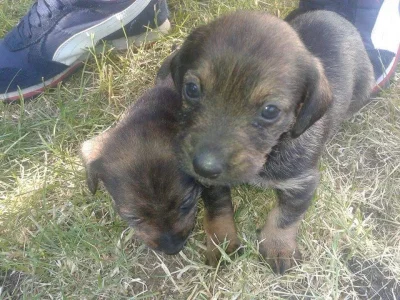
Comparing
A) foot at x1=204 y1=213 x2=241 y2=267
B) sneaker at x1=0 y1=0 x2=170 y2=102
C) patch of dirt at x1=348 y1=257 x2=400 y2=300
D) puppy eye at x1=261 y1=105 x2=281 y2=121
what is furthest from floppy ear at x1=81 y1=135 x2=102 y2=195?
patch of dirt at x1=348 y1=257 x2=400 y2=300

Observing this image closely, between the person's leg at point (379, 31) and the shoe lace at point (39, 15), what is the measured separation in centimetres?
197

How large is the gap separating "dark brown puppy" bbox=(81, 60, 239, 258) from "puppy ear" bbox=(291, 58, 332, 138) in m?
0.65

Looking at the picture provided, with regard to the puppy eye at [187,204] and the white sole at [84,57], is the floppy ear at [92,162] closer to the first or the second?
the puppy eye at [187,204]

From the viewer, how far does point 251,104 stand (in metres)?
2.36

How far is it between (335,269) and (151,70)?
2.14 meters

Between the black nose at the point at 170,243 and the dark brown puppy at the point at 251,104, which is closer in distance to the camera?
the dark brown puppy at the point at 251,104

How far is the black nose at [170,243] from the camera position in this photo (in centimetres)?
272

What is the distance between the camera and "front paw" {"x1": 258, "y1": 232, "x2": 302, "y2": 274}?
3.06 m

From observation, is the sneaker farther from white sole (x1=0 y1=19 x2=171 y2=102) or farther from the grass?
the grass

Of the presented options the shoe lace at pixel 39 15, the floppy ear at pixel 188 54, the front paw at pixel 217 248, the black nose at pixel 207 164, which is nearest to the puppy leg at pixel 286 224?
the front paw at pixel 217 248

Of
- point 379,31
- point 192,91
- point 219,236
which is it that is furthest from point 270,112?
point 379,31

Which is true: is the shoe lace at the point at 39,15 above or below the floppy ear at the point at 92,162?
above

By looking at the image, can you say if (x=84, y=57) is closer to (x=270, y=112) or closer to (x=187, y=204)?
(x=187, y=204)

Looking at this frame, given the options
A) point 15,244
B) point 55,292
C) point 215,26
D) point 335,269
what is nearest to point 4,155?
point 15,244
